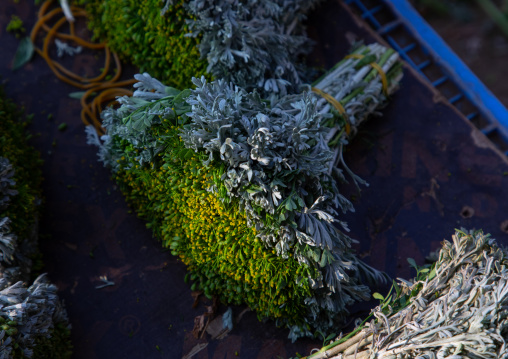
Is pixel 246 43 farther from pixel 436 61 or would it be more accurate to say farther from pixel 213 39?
pixel 436 61

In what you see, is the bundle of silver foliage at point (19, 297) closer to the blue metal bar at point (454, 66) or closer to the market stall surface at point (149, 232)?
the market stall surface at point (149, 232)

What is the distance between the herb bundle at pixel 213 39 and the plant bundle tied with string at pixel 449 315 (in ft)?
4.46

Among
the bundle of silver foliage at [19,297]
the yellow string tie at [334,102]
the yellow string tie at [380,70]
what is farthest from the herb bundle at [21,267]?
the yellow string tie at [380,70]

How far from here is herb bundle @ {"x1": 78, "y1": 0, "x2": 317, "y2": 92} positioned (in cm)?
304

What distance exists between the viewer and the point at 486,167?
354 cm

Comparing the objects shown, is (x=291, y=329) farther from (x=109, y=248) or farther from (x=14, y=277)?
(x=14, y=277)

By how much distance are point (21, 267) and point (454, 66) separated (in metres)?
3.20

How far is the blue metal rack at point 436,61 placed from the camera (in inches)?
150

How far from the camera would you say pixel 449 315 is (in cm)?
220

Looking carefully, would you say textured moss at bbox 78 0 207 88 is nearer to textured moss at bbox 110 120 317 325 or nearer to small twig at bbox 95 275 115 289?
textured moss at bbox 110 120 317 325

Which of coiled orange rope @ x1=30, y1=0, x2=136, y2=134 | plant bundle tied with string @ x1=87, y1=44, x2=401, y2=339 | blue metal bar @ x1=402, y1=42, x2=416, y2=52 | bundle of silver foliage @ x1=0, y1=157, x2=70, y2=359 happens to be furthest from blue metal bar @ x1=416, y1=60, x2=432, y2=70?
bundle of silver foliage @ x1=0, y1=157, x2=70, y2=359

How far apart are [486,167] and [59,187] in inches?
111

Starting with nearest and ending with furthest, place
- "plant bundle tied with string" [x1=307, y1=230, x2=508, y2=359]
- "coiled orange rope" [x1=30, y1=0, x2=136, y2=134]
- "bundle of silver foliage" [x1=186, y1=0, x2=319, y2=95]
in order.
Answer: "plant bundle tied with string" [x1=307, y1=230, x2=508, y2=359] < "bundle of silver foliage" [x1=186, y1=0, x2=319, y2=95] < "coiled orange rope" [x1=30, y1=0, x2=136, y2=134]

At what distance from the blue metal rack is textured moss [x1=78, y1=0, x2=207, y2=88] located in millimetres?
1631
